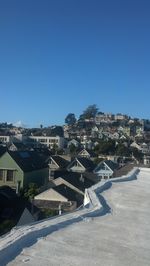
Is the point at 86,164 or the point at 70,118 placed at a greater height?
the point at 70,118

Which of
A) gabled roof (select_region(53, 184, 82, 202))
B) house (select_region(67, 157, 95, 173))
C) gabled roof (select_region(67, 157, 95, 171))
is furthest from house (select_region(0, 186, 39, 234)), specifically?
gabled roof (select_region(67, 157, 95, 171))

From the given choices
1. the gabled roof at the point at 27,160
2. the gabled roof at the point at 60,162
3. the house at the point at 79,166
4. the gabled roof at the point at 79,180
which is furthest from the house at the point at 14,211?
the gabled roof at the point at 60,162

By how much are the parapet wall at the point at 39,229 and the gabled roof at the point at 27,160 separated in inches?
1166

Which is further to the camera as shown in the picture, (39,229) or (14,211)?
(14,211)

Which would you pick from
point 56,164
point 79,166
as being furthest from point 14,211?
point 56,164

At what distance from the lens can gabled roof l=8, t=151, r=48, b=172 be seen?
1407 inches

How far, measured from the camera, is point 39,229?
166 inches

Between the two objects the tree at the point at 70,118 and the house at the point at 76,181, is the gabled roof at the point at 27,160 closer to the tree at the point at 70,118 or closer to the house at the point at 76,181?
the house at the point at 76,181

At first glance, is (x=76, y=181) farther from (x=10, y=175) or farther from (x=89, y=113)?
(x=89, y=113)

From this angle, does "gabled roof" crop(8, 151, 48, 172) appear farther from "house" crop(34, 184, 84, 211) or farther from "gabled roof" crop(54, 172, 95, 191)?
"house" crop(34, 184, 84, 211)

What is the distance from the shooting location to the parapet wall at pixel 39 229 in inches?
138

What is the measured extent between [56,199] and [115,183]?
17.4 m

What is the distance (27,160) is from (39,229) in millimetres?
34305

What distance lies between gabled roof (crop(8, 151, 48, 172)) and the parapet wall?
29.6 metres
